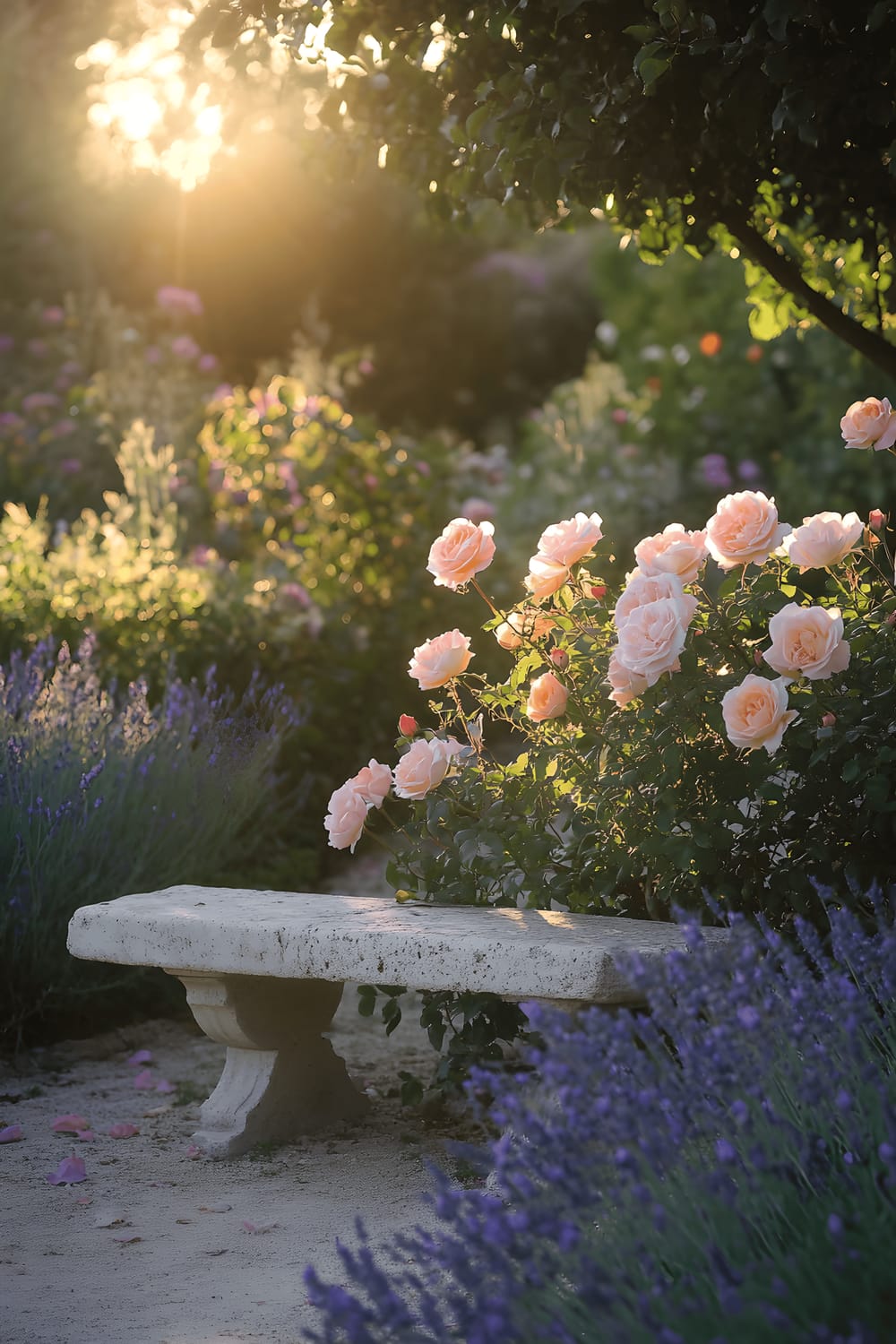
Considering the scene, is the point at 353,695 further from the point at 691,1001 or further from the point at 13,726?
the point at 691,1001

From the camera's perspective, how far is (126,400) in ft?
29.6

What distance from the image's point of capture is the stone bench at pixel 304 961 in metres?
2.68

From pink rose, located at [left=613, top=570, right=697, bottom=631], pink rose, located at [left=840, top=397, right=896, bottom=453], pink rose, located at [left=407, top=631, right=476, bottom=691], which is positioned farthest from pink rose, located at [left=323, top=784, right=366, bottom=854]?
pink rose, located at [left=840, top=397, right=896, bottom=453]

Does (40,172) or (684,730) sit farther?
(40,172)

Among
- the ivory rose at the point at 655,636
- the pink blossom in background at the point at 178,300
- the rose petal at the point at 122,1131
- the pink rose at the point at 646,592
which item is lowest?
the rose petal at the point at 122,1131

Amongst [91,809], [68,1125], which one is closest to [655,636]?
[68,1125]

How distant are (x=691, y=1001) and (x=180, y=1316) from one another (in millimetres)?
1040

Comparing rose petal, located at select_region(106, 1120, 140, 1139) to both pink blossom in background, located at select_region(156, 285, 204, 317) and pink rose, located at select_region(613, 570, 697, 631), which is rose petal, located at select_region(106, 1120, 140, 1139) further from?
pink blossom in background, located at select_region(156, 285, 204, 317)

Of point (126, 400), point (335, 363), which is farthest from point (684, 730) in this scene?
point (126, 400)

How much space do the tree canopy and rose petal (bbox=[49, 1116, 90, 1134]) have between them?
Answer: 2373mm

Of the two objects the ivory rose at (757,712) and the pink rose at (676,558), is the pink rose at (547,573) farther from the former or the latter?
the ivory rose at (757,712)

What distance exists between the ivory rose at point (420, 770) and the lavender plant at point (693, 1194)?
1.07m

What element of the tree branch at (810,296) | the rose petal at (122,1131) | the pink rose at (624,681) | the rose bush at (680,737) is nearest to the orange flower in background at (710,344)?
the tree branch at (810,296)

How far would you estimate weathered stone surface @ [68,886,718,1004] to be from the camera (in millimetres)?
2639
